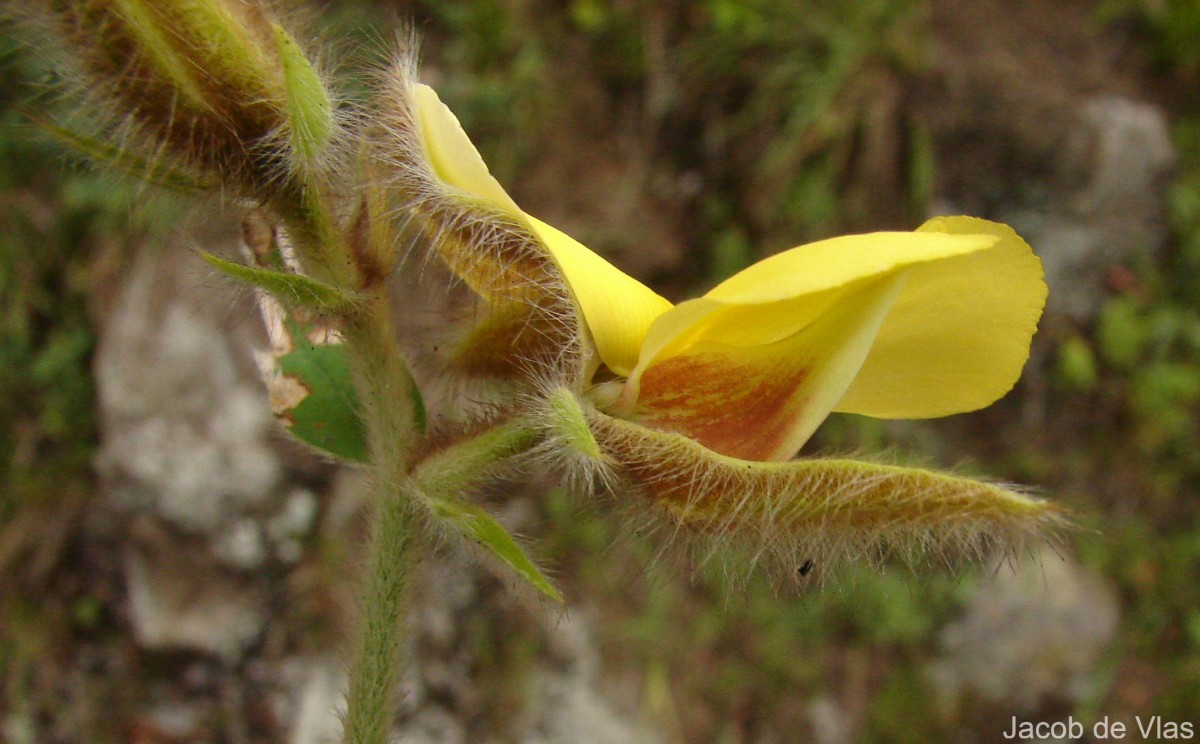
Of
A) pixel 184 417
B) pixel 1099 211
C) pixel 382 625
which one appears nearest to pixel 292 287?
pixel 382 625

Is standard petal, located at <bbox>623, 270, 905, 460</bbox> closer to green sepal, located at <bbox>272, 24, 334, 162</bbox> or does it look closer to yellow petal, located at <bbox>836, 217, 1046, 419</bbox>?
yellow petal, located at <bbox>836, 217, 1046, 419</bbox>

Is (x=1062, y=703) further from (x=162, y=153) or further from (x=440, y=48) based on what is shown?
(x=162, y=153)

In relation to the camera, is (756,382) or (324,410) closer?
(756,382)

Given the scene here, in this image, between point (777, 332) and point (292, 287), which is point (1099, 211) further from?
point (292, 287)

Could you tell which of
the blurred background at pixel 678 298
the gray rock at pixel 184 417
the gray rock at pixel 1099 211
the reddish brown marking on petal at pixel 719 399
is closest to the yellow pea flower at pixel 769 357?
the reddish brown marking on petal at pixel 719 399

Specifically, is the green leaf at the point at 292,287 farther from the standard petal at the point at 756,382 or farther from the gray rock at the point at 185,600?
the gray rock at the point at 185,600

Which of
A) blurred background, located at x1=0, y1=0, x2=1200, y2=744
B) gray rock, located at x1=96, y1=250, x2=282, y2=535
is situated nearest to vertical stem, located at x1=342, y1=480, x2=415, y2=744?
blurred background, located at x1=0, y1=0, x2=1200, y2=744
